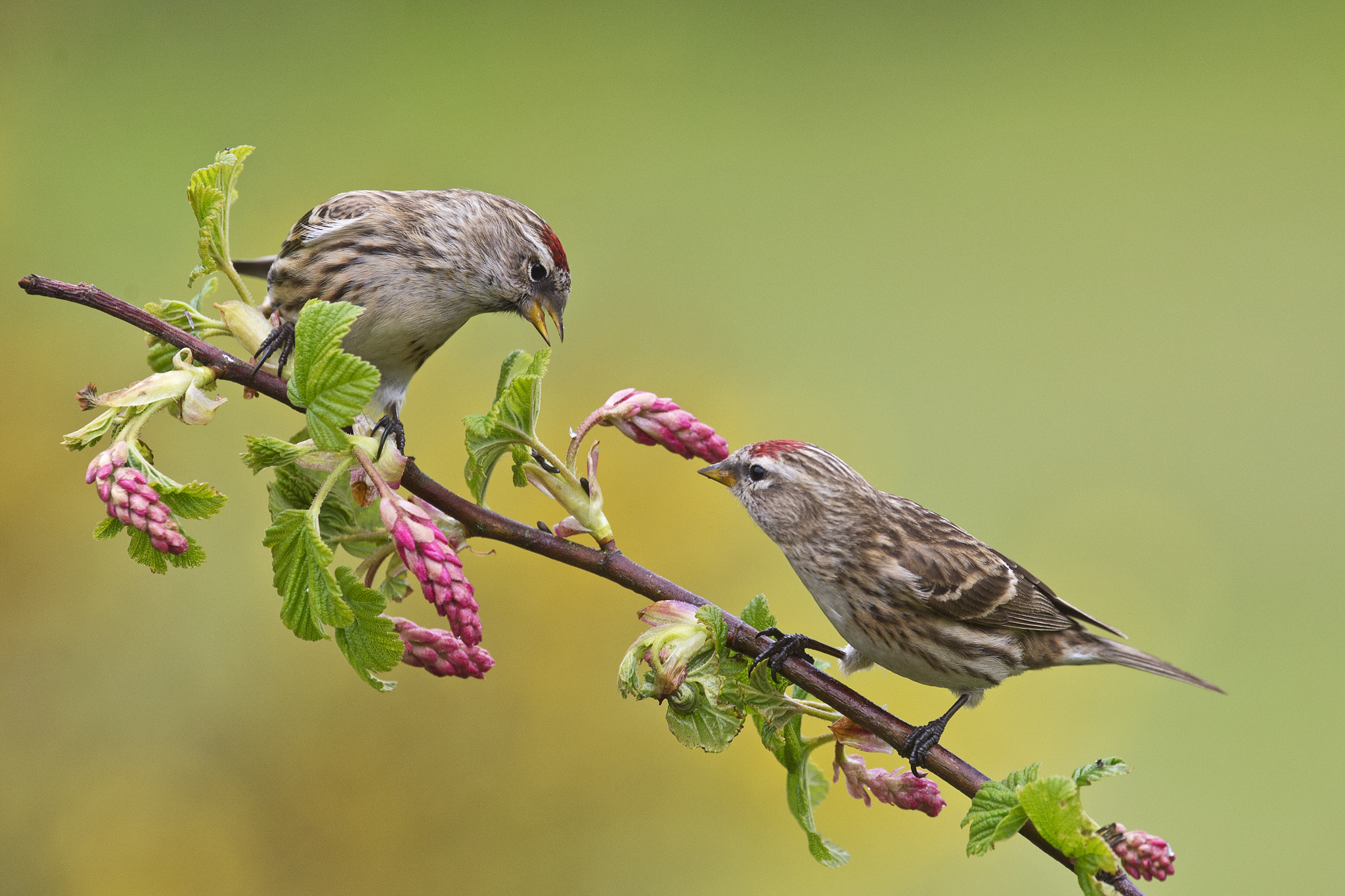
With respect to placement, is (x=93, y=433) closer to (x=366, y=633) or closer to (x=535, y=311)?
(x=366, y=633)

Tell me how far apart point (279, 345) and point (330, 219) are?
1.79 ft

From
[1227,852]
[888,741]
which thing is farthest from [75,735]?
[1227,852]

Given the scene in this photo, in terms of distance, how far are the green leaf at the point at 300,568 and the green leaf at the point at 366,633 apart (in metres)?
0.01

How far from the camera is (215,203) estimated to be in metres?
1.04

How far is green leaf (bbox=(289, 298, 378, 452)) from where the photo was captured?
0.89m

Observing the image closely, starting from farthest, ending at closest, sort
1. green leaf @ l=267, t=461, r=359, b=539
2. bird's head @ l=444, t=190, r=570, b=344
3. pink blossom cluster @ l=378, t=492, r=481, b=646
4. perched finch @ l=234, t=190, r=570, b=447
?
bird's head @ l=444, t=190, r=570, b=344 < perched finch @ l=234, t=190, r=570, b=447 < green leaf @ l=267, t=461, r=359, b=539 < pink blossom cluster @ l=378, t=492, r=481, b=646

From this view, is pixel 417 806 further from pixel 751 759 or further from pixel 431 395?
pixel 431 395

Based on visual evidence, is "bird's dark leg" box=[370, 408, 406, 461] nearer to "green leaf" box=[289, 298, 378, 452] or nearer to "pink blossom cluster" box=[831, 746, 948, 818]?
"green leaf" box=[289, 298, 378, 452]

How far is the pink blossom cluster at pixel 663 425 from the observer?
105 cm

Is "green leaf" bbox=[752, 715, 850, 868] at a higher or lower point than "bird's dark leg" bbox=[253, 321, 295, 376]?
lower

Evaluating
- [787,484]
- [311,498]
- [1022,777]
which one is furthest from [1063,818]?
[311,498]

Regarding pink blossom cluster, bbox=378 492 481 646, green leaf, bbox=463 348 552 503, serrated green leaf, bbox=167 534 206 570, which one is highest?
green leaf, bbox=463 348 552 503

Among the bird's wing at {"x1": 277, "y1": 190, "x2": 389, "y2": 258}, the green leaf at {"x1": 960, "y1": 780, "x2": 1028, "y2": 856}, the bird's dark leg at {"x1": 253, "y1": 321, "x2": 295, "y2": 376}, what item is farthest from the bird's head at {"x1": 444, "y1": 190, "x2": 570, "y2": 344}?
the green leaf at {"x1": 960, "y1": 780, "x2": 1028, "y2": 856}

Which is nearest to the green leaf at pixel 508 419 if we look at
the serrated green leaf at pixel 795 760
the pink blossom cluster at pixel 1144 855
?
the serrated green leaf at pixel 795 760
